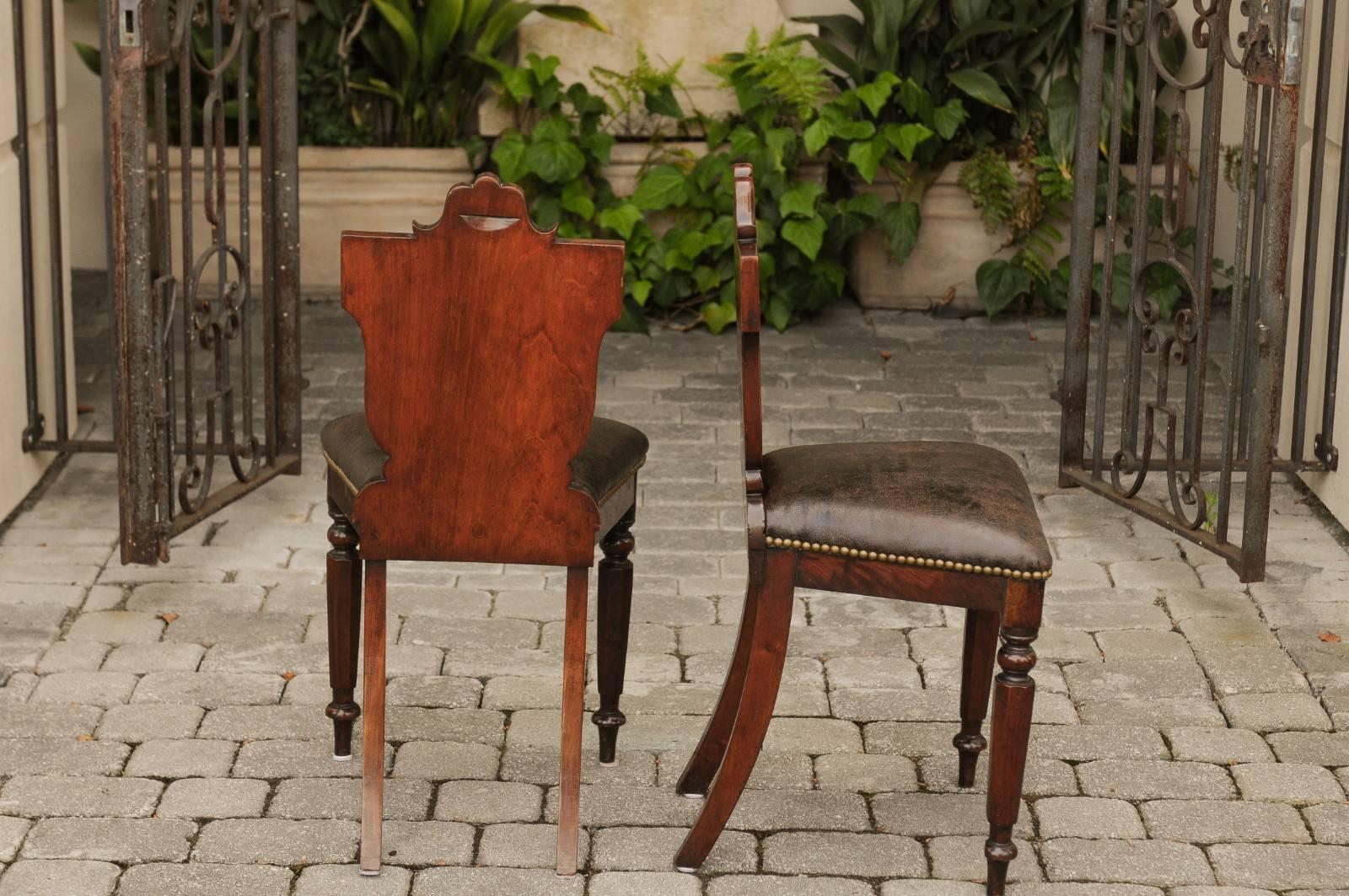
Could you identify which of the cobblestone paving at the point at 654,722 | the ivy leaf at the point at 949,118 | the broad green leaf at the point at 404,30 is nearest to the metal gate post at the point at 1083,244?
the cobblestone paving at the point at 654,722

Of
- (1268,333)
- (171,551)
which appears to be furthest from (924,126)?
(171,551)

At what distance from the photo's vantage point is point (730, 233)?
6.48 meters

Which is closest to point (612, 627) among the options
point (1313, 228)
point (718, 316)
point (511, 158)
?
point (1313, 228)

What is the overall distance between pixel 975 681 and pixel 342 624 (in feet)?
3.59

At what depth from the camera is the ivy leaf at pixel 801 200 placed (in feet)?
21.0

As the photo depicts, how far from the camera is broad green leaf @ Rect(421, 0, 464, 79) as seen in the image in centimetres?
674

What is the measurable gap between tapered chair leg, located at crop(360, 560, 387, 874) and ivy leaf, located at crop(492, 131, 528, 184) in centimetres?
387

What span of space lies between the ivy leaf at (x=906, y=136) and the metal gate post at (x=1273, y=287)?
2.64m

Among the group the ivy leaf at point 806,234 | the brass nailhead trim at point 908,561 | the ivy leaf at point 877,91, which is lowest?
the brass nailhead trim at point 908,561

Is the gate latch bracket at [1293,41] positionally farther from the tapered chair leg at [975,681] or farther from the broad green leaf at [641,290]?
the broad green leaf at [641,290]

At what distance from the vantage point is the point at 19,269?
4.46 metres

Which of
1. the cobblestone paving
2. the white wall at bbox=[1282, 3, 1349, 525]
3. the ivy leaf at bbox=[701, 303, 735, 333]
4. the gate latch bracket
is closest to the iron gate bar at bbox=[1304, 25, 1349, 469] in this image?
the white wall at bbox=[1282, 3, 1349, 525]

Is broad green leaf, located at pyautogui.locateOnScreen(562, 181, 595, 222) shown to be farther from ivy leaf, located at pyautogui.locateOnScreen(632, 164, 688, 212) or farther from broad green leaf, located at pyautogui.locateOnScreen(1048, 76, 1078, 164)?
broad green leaf, located at pyautogui.locateOnScreen(1048, 76, 1078, 164)

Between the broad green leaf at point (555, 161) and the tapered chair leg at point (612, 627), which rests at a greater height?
the broad green leaf at point (555, 161)
